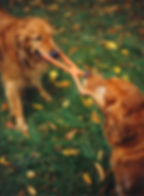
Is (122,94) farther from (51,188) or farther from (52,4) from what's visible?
(52,4)

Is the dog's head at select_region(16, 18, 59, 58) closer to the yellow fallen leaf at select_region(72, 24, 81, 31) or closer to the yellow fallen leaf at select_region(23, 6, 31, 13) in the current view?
the yellow fallen leaf at select_region(23, 6, 31, 13)

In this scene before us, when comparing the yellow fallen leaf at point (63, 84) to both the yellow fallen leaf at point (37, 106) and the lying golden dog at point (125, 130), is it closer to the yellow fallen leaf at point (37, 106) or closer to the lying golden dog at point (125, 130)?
the yellow fallen leaf at point (37, 106)

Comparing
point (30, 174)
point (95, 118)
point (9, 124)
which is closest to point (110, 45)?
point (95, 118)

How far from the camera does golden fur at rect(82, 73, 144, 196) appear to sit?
44.5 inches

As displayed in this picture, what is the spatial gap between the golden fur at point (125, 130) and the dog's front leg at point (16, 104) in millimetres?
546

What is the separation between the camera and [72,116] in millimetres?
1638

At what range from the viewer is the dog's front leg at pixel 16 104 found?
61.2 inches

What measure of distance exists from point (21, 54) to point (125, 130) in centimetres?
77

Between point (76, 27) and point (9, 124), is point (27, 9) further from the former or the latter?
point (9, 124)

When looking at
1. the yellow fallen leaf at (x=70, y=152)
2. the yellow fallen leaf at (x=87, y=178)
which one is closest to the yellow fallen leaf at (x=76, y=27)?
the yellow fallen leaf at (x=70, y=152)

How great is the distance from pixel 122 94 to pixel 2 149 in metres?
0.74

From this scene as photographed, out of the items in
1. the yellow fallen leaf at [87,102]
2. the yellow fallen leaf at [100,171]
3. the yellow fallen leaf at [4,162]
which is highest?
the yellow fallen leaf at [87,102]

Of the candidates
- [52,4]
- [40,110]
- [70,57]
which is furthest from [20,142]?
Answer: [52,4]

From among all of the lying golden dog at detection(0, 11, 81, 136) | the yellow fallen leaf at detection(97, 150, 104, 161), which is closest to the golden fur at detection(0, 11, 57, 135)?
the lying golden dog at detection(0, 11, 81, 136)
